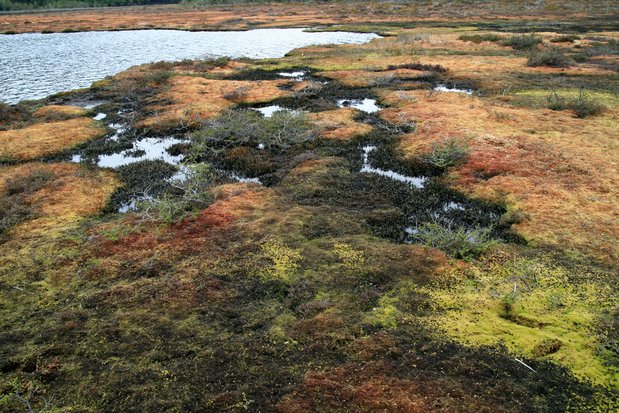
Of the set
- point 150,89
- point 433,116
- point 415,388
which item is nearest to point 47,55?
point 150,89

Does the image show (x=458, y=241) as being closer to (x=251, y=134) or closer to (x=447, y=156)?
(x=447, y=156)

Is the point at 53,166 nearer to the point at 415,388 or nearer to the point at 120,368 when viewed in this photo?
the point at 120,368

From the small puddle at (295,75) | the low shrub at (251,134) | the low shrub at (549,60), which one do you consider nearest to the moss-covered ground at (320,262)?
the low shrub at (251,134)

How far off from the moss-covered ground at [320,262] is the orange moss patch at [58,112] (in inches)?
34.4

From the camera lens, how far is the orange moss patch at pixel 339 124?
21597 mm

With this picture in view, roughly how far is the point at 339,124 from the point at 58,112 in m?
17.6

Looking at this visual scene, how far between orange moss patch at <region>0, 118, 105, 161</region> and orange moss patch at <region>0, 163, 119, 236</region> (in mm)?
2111

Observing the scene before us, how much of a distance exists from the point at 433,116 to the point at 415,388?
1813cm

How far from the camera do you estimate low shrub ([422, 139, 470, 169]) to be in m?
17.3

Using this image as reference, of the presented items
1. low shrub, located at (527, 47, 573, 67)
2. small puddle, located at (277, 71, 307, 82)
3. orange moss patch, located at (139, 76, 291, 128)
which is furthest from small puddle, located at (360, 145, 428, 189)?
low shrub, located at (527, 47, 573, 67)

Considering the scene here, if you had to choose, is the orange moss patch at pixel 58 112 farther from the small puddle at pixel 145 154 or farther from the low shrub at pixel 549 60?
the low shrub at pixel 549 60

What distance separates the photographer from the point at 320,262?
37.4 ft

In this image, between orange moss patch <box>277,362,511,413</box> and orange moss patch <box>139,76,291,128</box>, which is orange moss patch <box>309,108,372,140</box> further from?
orange moss patch <box>277,362,511,413</box>

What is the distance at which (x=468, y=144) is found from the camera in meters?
18.8
